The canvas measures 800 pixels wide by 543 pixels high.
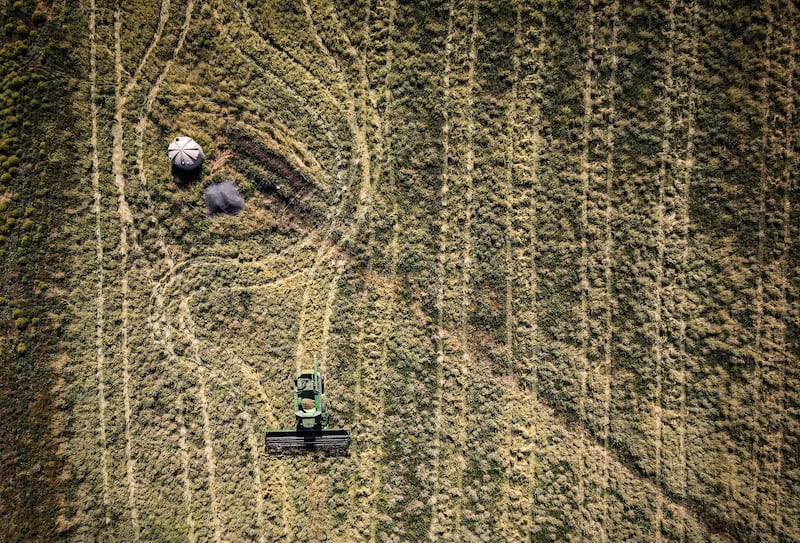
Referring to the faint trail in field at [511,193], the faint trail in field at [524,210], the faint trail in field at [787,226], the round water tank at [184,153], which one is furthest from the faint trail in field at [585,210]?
the round water tank at [184,153]

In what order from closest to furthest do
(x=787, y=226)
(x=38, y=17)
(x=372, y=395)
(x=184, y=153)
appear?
(x=38, y=17) < (x=184, y=153) < (x=787, y=226) < (x=372, y=395)

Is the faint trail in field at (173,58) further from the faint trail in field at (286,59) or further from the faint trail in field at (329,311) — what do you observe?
the faint trail in field at (329,311)

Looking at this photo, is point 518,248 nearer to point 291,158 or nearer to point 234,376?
point 291,158

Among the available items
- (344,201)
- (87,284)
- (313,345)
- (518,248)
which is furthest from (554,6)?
(87,284)

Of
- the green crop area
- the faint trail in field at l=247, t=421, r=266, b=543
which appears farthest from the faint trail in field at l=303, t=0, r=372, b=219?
the faint trail in field at l=247, t=421, r=266, b=543

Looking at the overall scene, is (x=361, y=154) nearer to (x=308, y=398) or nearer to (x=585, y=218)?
(x=585, y=218)

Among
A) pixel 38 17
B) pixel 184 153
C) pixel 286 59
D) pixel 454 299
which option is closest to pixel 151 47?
pixel 38 17

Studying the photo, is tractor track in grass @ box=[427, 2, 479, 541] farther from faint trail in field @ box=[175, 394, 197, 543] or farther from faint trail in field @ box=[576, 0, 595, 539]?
faint trail in field @ box=[175, 394, 197, 543]
